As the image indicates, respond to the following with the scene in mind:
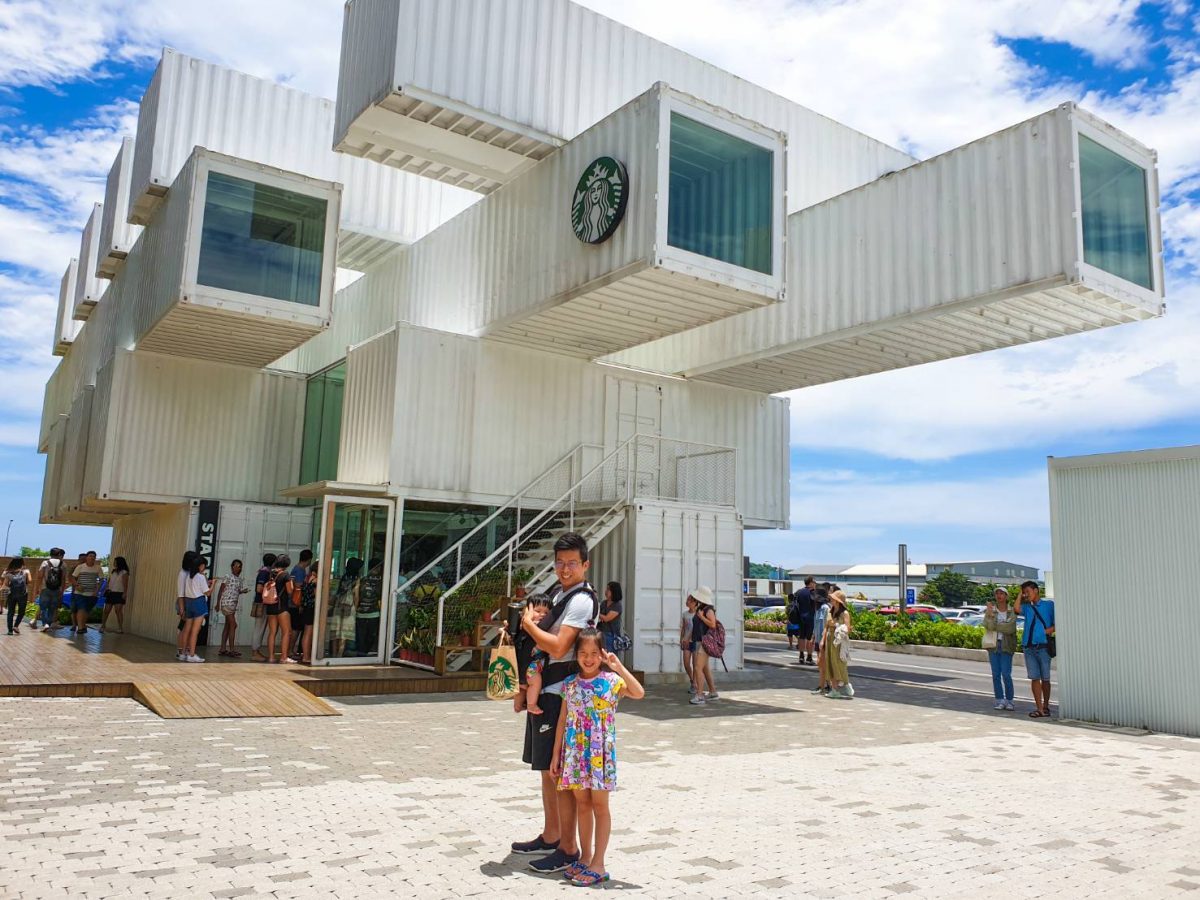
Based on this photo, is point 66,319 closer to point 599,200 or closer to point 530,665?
point 599,200

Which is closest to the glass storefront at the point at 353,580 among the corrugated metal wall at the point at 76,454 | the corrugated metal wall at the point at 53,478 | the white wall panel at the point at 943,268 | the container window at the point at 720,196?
the container window at the point at 720,196

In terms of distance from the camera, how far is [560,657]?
4551mm

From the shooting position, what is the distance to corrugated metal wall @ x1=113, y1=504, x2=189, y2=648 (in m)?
16.8

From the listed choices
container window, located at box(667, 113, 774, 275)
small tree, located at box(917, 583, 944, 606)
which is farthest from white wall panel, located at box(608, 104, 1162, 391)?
small tree, located at box(917, 583, 944, 606)

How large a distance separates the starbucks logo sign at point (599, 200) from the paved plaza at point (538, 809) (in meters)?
6.34

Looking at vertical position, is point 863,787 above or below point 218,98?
below

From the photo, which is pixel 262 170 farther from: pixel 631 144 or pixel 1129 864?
pixel 1129 864

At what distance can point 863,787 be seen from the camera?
711cm

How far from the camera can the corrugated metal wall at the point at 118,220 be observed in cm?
2002

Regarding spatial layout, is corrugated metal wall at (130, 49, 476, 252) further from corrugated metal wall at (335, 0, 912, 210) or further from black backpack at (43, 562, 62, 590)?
black backpack at (43, 562, 62, 590)

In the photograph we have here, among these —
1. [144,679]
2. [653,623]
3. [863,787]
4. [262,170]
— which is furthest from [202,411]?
[863,787]

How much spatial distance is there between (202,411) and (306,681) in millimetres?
7800

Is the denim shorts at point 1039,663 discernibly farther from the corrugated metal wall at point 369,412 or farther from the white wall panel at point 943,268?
the corrugated metal wall at point 369,412

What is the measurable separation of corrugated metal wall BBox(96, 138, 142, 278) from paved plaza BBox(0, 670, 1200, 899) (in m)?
13.2
